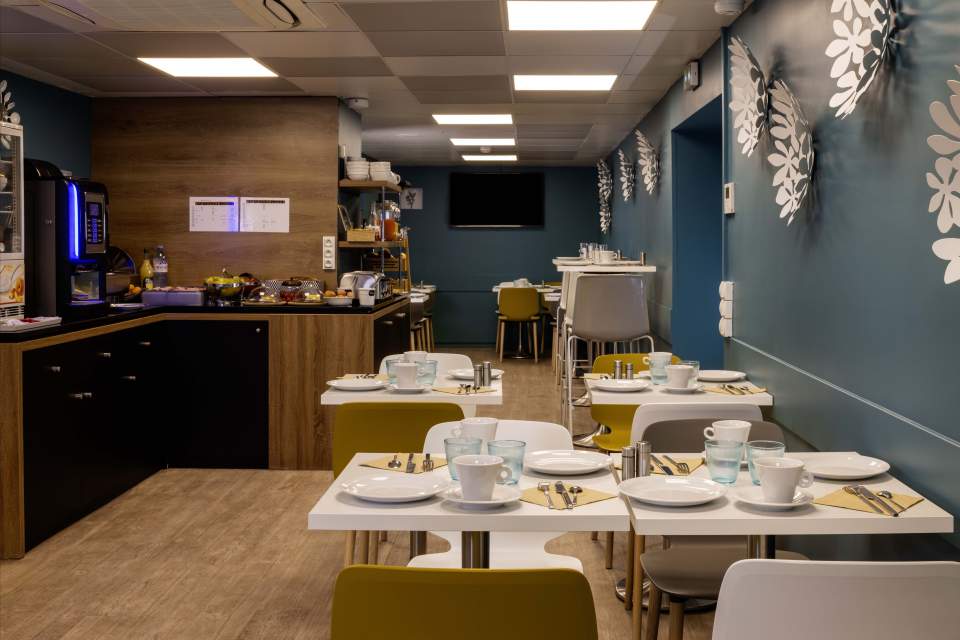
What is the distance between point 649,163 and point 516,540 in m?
5.33

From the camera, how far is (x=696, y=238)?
689 cm

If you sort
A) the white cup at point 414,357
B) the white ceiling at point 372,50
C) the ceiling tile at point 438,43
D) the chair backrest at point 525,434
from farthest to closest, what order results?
1. the ceiling tile at point 438,43
2. the white ceiling at point 372,50
3. the white cup at point 414,357
4. the chair backrest at point 525,434

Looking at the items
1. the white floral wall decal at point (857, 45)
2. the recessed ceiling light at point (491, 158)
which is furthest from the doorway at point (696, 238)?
the recessed ceiling light at point (491, 158)

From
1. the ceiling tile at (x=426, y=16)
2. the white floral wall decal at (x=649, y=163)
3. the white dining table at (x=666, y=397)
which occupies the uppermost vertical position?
the ceiling tile at (x=426, y=16)

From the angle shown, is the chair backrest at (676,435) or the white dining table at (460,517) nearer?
the white dining table at (460,517)

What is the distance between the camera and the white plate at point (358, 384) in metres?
3.97

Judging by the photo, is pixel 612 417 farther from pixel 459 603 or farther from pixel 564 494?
pixel 459 603

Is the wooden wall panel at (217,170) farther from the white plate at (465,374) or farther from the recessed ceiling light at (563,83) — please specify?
the white plate at (465,374)

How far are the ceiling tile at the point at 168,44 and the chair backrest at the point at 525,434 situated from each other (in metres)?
3.06

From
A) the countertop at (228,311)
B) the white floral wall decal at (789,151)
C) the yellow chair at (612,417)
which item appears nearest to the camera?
the white floral wall decal at (789,151)

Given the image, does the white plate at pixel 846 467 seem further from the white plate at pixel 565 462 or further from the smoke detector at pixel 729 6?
the smoke detector at pixel 729 6

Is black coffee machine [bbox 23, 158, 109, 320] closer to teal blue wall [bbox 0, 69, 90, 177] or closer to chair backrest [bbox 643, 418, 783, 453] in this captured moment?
teal blue wall [bbox 0, 69, 90, 177]

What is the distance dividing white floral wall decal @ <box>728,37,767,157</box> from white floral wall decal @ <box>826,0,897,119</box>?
88 centimetres

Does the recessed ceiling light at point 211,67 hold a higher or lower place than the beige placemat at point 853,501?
higher
